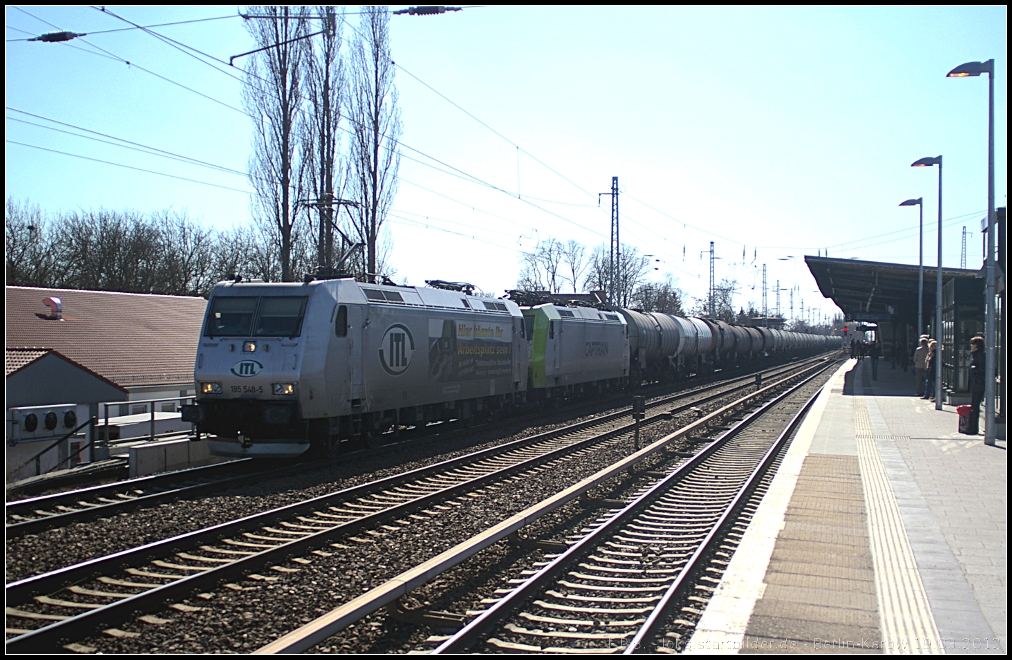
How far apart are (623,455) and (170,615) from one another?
963 centimetres

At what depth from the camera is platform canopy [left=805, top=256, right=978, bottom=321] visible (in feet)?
99.7

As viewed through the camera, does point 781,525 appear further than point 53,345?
No

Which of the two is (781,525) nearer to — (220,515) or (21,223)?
(220,515)

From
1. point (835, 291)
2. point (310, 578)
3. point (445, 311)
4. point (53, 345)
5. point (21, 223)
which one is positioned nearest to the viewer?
point (310, 578)

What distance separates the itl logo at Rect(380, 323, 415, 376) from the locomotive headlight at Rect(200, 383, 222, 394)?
2845 millimetres

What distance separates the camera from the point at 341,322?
1255 cm

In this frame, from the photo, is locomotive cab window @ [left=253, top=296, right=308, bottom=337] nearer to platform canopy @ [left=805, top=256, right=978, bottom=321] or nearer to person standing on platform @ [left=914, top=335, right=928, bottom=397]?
person standing on platform @ [left=914, top=335, right=928, bottom=397]

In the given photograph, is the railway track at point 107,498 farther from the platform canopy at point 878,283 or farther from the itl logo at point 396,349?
the platform canopy at point 878,283

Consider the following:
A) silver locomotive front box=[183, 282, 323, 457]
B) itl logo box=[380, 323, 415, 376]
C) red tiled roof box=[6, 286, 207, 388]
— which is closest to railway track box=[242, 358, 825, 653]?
itl logo box=[380, 323, 415, 376]

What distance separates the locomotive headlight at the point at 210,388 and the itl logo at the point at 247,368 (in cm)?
37

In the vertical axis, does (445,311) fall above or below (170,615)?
above

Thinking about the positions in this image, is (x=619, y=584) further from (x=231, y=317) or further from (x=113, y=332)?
(x=113, y=332)

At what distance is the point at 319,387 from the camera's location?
12.1m

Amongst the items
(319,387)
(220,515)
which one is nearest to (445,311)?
(319,387)
